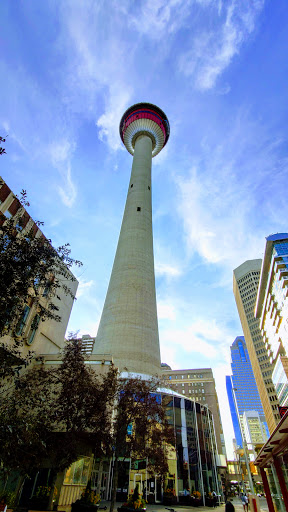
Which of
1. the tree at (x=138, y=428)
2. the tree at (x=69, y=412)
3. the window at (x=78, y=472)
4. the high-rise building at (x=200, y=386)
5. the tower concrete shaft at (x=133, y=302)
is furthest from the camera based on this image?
Answer: the high-rise building at (x=200, y=386)

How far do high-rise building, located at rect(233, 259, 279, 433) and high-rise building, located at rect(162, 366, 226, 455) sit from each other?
19.2 meters

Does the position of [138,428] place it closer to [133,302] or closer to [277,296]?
[133,302]

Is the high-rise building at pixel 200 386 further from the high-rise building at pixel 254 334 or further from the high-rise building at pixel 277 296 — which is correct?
the high-rise building at pixel 277 296

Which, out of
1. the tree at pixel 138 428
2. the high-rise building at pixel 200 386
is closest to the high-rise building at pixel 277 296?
the high-rise building at pixel 200 386

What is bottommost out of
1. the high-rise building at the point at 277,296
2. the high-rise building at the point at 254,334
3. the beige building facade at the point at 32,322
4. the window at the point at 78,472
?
the window at the point at 78,472

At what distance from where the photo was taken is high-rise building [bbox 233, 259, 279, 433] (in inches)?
4313

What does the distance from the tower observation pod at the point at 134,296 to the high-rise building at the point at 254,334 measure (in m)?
86.6

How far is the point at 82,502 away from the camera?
623 inches

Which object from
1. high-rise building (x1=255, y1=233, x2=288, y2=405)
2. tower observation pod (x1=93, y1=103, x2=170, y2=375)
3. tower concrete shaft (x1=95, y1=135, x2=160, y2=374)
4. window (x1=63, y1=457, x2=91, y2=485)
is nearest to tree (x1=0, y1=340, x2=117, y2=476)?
window (x1=63, y1=457, x2=91, y2=485)

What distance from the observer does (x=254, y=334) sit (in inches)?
4993

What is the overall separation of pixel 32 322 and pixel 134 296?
607 inches

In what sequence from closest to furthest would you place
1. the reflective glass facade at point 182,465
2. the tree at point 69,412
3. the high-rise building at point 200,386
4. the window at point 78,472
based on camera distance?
1. the tree at point 69,412
2. the window at point 78,472
3. the reflective glass facade at point 182,465
4. the high-rise building at point 200,386

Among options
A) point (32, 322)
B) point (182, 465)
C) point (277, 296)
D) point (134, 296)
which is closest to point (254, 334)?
point (277, 296)

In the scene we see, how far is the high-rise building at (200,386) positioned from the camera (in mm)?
99938
